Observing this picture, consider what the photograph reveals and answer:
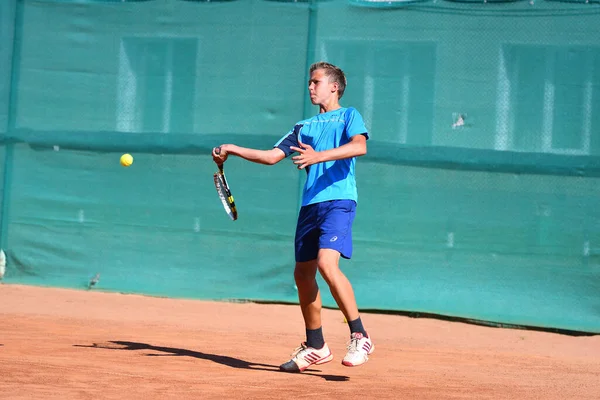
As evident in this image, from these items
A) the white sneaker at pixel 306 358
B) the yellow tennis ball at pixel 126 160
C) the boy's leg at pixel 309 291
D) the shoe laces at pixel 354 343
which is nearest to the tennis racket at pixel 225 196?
the boy's leg at pixel 309 291

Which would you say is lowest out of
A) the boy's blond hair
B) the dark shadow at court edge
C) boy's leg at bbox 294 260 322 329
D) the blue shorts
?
the dark shadow at court edge

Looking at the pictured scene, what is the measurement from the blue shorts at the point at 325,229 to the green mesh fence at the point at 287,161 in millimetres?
2688

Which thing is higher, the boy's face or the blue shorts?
the boy's face

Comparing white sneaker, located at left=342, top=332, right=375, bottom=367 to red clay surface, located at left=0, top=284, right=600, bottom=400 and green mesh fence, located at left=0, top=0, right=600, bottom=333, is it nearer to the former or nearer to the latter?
red clay surface, located at left=0, top=284, right=600, bottom=400

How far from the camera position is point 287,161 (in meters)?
7.90

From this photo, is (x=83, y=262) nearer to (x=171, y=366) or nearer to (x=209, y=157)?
(x=209, y=157)

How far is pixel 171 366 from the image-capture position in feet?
16.3

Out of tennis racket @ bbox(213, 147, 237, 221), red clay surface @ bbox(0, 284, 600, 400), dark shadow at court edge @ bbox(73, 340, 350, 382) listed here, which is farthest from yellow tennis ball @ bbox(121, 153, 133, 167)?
tennis racket @ bbox(213, 147, 237, 221)

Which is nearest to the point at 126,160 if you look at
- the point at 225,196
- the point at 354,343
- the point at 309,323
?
the point at 225,196

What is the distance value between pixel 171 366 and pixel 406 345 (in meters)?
2.12

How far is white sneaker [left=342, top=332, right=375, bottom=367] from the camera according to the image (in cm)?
469

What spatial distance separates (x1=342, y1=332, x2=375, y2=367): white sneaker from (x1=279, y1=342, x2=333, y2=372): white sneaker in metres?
0.31

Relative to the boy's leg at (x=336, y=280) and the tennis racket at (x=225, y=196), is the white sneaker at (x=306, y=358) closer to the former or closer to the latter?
the boy's leg at (x=336, y=280)

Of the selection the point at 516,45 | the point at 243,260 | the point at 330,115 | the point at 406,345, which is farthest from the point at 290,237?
the point at 330,115
